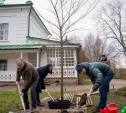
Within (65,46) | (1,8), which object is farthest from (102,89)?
(1,8)

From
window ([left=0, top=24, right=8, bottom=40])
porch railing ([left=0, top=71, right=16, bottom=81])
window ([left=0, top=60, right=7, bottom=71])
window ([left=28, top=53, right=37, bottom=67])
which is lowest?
porch railing ([left=0, top=71, right=16, bottom=81])

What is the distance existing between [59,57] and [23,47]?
11.0ft

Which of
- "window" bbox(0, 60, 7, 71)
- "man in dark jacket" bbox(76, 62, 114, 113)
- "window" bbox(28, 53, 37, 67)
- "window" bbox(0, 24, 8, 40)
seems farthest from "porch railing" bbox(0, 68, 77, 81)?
"man in dark jacket" bbox(76, 62, 114, 113)

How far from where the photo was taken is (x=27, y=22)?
15.0 metres

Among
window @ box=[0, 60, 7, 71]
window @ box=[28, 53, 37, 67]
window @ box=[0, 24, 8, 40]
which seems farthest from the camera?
window @ box=[0, 24, 8, 40]

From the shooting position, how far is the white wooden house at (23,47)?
13.5m

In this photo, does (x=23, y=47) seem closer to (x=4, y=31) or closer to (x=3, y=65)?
(x=3, y=65)

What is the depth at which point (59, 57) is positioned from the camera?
14.1 meters

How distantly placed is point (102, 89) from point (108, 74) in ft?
1.46

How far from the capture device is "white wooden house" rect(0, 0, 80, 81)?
13.5 meters

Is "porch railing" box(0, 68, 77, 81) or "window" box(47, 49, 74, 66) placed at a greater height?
"window" box(47, 49, 74, 66)

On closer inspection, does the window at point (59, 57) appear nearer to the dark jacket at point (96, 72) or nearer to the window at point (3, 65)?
the window at point (3, 65)

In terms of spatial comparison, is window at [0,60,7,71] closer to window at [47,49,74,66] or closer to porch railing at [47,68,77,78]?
window at [47,49,74,66]

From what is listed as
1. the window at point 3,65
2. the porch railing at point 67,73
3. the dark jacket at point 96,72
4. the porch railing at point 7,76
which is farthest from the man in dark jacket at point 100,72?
Result: the window at point 3,65
